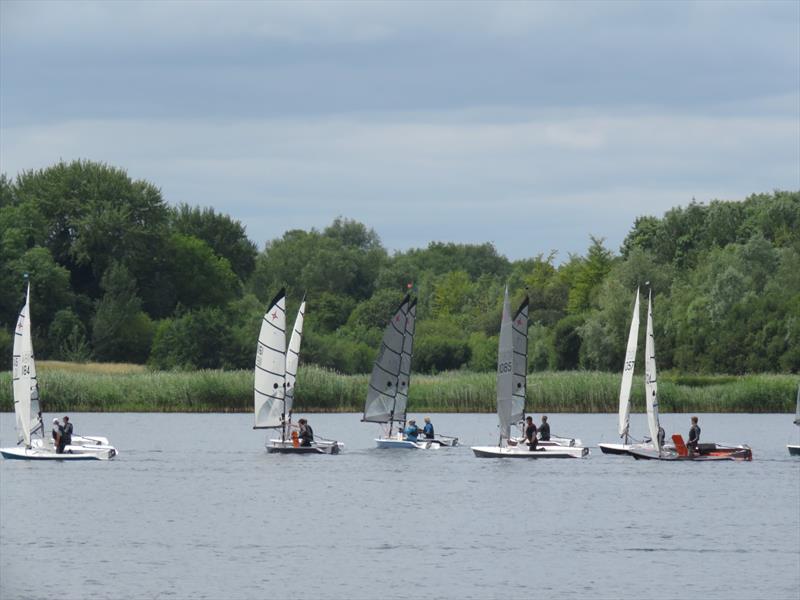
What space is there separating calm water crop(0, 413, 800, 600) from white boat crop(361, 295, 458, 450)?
132cm

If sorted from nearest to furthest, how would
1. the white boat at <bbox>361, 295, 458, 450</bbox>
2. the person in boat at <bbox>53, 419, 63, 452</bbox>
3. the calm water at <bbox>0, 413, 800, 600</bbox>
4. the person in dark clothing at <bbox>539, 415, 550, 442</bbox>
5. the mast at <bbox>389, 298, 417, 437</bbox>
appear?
the calm water at <bbox>0, 413, 800, 600</bbox>
the person in boat at <bbox>53, 419, 63, 452</bbox>
the person in dark clothing at <bbox>539, 415, 550, 442</bbox>
the white boat at <bbox>361, 295, 458, 450</bbox>
the mast at <bbox>389, 298, 417, 437</bbox>

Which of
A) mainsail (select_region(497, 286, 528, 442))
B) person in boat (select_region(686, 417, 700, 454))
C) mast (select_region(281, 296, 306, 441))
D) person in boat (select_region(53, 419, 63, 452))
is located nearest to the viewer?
person in boat (select_region(53, 419, 63, 452))

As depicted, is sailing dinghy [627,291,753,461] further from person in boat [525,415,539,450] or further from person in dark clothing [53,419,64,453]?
person in dark clothing [53,419,64,453]

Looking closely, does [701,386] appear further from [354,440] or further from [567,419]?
[354,440]

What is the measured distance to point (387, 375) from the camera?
191 ft

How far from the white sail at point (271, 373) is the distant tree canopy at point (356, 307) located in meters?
38.2

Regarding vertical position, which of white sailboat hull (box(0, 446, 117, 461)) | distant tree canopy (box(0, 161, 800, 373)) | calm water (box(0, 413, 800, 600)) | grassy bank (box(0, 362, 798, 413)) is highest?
distant tree canopy (box(0, 161, 800, 373))

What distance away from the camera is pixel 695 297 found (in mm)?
96438

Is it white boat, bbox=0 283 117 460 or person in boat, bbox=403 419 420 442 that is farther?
person in boat, bbox=403 419 420 442

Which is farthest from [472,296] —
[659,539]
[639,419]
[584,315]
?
[659,539]

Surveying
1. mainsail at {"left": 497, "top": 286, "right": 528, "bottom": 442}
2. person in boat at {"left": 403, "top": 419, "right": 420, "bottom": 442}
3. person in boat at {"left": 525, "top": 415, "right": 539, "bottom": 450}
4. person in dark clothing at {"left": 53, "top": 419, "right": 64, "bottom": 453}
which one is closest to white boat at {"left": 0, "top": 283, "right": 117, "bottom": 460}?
person in dark clothing at {"left": 53, "top": 419, "right": 64, "bottom": 453}

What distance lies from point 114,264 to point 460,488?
61.1m

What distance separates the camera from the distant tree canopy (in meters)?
93.2

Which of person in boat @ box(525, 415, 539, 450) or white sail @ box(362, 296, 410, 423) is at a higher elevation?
white sail @ box(362, 296, 410, 423)
